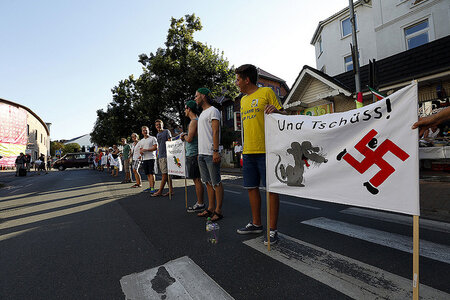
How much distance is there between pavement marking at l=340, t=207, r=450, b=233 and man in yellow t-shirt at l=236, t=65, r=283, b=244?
2129 millimetres

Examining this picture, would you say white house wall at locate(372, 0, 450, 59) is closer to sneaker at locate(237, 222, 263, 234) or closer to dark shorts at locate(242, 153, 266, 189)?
dark shorts at locate(242, 153, 266, 189)

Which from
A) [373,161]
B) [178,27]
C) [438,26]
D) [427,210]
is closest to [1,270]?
[373,161]

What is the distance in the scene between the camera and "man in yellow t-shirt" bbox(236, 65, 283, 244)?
2.86m

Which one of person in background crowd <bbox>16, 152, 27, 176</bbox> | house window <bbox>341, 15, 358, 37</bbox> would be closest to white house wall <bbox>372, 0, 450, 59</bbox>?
house window <bbox>341, 15, 358, 37</bbox>

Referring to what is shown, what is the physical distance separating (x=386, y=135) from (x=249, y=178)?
64.2 inches

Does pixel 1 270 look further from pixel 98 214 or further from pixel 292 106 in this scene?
pixel 292 106

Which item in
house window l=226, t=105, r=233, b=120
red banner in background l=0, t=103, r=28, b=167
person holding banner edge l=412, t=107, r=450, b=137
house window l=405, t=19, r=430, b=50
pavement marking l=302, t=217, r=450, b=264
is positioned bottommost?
pavement marking l=302, t=217, r=450, b=264

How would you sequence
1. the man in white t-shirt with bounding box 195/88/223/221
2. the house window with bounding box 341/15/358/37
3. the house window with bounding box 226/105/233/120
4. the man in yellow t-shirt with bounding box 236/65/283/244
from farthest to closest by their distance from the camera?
the house window with bounding box 226/105/233/120 → the house window with bounding box 341/15/358/37 → the man in white t-shirt with bounding box 195/88/223/221 → the man in yellow t-shirt with bounding box 236/65/283/244

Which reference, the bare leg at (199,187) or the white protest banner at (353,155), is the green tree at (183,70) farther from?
the white protest banner at (353,155)

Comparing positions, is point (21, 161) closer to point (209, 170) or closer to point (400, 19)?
point (209, 170)

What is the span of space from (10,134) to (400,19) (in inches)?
1254

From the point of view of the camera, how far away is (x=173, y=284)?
6.64ft

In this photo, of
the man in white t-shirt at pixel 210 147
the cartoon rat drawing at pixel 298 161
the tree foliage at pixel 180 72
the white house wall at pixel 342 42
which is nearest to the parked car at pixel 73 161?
the tree foliage at pixel 180 72

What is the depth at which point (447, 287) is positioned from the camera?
1860 millimetres
